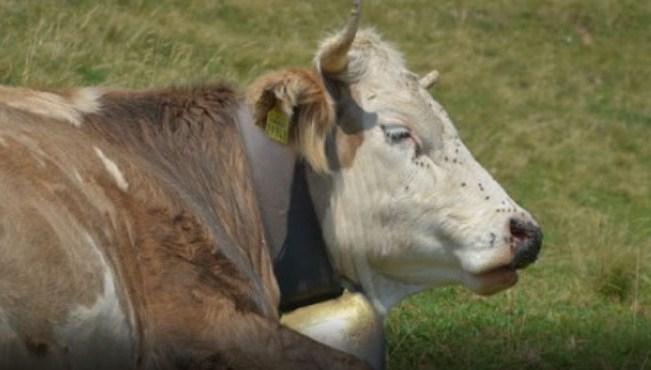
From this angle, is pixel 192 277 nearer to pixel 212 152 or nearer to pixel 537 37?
pixel 212 152

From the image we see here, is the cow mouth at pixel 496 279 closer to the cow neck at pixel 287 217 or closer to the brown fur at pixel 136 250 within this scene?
the cow neck at pixel 287 217

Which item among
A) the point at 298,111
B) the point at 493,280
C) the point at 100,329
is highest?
the point at 298,111

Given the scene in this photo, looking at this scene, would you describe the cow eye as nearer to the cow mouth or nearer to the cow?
the cow

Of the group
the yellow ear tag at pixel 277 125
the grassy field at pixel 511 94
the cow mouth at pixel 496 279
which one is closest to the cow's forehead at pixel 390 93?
the yellow ear tag at pixel 277 125

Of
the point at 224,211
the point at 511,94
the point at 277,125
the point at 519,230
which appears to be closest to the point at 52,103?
the point at 224,211

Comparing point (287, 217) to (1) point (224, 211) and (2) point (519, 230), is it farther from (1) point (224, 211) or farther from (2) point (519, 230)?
(2) point (519, 230)

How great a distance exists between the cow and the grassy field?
2.86 ft

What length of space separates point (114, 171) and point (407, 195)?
1.30 m

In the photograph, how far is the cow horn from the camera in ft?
20.0

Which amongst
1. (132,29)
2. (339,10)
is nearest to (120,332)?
(132,29)

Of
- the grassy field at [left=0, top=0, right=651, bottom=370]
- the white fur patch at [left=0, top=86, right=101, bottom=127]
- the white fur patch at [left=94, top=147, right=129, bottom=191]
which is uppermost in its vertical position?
the white fur patch at [left=0, top=86, right=101, bottom=127]

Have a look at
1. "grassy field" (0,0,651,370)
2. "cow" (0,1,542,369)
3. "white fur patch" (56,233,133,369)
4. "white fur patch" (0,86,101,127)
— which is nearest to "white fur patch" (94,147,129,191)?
"cow" (0,1,542,369)

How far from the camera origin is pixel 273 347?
5402 mm

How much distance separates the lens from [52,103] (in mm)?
5773
